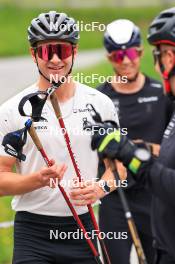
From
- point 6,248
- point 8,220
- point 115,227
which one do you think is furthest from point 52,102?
point 8,220

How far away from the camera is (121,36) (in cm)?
931

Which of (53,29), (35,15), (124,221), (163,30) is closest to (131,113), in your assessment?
(124,221)

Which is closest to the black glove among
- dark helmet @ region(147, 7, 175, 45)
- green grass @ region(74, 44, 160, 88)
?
dark helmet @ region(147, 7, 175, 45)

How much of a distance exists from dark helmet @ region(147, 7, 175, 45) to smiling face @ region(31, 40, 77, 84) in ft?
2.99

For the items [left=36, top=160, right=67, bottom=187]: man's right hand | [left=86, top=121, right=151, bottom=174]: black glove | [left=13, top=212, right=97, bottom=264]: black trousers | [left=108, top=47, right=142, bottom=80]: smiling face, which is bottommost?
[left=13, top=212, right=97, bottom=264]: black trousers

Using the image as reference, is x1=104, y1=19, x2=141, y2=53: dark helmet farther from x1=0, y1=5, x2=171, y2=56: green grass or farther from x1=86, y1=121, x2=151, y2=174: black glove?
x1=0, y1=5, x2=171, y2=56: green grass

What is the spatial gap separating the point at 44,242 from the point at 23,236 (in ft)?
0.56

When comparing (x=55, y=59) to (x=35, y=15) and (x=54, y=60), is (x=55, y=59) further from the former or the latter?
(x=35, y=15)

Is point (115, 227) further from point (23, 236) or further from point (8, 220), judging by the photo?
point (8, 220)

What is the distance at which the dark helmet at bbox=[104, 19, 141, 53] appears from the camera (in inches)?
363

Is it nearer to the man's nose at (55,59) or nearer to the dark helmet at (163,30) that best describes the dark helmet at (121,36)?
the man's nose at (55,59)

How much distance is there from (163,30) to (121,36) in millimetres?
3575

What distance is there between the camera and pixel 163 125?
875 centimetres

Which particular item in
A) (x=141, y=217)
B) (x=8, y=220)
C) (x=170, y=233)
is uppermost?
(x=170, y=233)
